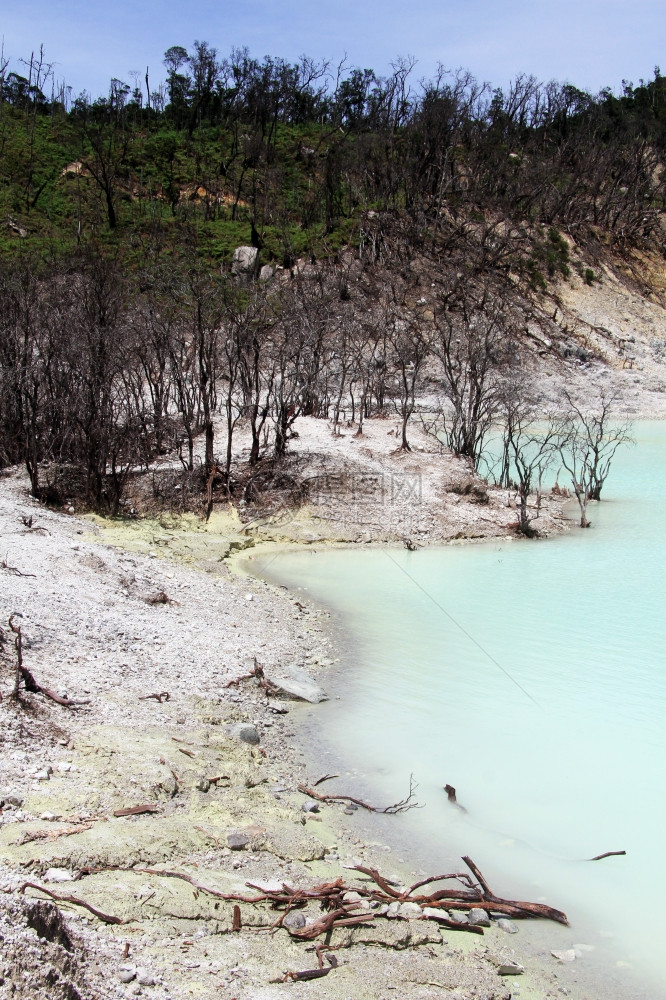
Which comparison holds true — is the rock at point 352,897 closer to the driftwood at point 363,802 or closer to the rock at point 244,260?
the driftwood at point 363,802

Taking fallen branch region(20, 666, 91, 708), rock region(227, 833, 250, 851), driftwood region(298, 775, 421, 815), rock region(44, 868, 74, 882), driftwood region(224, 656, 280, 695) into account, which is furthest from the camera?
driftwood region(224, 656, 280, 695)

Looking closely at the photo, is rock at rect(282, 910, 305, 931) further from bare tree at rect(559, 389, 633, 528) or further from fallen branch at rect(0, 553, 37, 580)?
bare tree at rect(559, 389, 633, 528)

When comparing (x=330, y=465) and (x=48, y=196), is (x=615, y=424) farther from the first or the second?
(x=48, y=196)

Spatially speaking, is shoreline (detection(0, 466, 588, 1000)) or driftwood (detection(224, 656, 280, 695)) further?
driftwood (detection(224, 656, 280, 695))

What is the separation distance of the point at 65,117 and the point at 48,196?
12.1 metres

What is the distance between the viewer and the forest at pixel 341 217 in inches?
891

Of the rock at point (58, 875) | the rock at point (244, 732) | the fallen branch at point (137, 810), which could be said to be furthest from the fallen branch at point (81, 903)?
the rock at point (244, 732)

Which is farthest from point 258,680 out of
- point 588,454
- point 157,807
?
point 588,454

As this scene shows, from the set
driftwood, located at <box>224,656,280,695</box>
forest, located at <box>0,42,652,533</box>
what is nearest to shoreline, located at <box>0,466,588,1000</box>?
driftwood, located at <box>224,656,280,695</box>

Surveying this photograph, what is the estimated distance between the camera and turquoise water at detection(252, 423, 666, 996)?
5547 mm

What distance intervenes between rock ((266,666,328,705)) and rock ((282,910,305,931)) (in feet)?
11.2

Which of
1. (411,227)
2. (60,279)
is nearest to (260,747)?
(60,279)

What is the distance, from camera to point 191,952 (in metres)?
3.83

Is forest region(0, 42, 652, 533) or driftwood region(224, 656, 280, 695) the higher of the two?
forest region(0, 42, 652, 533)
